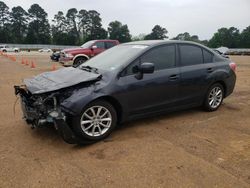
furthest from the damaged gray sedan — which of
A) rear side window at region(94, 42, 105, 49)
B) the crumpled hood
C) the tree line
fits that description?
the tree line

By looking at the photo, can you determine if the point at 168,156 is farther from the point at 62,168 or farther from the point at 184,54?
the point at 184,54

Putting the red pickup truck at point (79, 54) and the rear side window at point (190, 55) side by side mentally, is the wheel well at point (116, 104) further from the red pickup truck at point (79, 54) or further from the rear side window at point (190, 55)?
the red pickup truck at point (79, 54)

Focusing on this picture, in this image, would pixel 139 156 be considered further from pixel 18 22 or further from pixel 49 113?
pixel 18 22

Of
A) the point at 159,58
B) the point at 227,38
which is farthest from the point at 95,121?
the point at 227,38

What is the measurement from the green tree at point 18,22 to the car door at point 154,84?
87582mm

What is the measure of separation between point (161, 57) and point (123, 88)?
113cm

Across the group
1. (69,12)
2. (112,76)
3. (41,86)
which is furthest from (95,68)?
(69,12)

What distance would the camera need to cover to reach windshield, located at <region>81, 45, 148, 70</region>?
5.06 metres

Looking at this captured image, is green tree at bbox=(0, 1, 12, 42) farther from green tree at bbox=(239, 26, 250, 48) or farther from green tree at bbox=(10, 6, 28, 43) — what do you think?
green tree at bbox=(239, 26, 250, 48)

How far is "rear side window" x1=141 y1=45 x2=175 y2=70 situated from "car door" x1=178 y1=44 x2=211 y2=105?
0.75 ft

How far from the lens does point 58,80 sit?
4.73m

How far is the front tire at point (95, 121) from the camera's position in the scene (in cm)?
432

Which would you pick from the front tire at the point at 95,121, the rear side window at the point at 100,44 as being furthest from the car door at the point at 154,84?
the rear side window at the point at 100,44

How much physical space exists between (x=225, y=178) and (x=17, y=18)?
98015 millimetres
